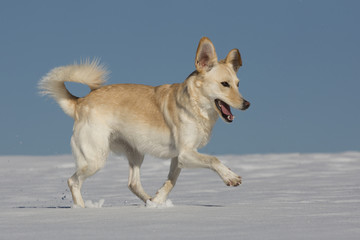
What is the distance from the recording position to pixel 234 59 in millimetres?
6129

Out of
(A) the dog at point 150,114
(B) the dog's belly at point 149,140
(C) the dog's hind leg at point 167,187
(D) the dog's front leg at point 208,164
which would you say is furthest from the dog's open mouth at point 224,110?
(C) the dog's hind leg at point 167,187

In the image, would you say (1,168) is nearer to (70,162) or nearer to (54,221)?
(70,162)

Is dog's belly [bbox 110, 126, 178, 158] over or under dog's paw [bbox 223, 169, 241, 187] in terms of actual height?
over

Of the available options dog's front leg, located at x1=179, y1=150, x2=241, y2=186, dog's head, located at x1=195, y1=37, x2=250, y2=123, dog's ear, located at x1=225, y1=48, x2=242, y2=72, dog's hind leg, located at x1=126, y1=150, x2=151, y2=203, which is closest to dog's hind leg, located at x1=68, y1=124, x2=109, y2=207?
dog's hind leg, located at x1=126, y1=150, x2=151, y2=203

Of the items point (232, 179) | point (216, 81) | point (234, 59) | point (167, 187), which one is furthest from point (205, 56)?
point (167, 187)

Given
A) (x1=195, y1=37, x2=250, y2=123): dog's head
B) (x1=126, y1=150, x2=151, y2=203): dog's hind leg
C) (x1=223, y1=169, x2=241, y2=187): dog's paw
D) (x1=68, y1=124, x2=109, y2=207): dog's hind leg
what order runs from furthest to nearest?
(x1=126, y1=150, x2=151, y2=203): dog's hind leg → (x1=68, y1=124, x2=109, y2=207): dog's hind leg → (x1=195, y1=37, x2=250, y2=123): dog's head → (x1=223, y1=169, x2=241, y2=187): dog's paw

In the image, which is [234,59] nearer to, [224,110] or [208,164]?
[224,110]

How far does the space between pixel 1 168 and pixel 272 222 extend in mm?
11826

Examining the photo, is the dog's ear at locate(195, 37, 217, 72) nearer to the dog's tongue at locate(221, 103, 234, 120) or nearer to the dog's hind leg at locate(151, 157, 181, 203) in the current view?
the dog's tongue at locate(221, 103, 234, 120)

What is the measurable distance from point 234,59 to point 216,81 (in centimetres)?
53

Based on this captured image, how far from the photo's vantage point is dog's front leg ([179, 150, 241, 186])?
5.24 meters

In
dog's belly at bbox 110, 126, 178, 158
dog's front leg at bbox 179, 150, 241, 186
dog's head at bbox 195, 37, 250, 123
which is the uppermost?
dog's head at bbox 195, 37, 250, 123

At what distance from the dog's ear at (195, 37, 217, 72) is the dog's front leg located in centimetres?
90

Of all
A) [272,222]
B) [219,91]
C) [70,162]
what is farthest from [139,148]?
[70,162]
